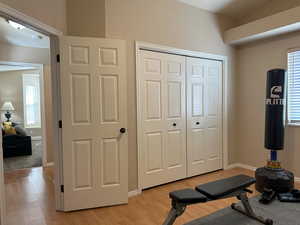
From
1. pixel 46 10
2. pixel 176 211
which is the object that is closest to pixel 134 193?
pixel 176 211

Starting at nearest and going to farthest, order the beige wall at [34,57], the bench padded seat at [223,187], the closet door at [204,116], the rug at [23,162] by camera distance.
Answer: the bench padded seat at [223,187], the closet door at [204,116], the beige wall at [34,57], the rug at [23,162]

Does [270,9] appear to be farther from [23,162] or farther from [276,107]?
[23,162]

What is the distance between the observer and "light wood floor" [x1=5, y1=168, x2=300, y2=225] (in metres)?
2.41

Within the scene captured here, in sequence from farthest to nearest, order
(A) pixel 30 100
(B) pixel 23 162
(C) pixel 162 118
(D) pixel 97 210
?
(A) pixel 30 100 < (B) pixel 23 162 < (C) pixel 162 118 < (D) pixel 97 210

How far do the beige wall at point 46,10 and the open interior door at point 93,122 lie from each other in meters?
0.24

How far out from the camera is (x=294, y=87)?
351 cm

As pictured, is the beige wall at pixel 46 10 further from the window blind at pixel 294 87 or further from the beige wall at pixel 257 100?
the window blind at pixel 294 87

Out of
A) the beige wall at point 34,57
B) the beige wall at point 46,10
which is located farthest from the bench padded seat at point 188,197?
the beige wall at point 34,57

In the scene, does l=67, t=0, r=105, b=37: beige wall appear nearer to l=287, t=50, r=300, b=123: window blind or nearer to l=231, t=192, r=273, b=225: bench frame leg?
l=231, t=192, r=273, b=225: bench frame leg

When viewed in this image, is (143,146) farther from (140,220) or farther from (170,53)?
(170,53)

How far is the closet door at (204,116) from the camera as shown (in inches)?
147

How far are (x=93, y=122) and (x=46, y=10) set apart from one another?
1.38 m

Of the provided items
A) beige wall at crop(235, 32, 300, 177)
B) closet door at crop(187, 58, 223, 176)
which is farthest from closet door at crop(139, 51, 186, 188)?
beige wall at crop(235, 32, 300, 177)

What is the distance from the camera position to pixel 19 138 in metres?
5.56
